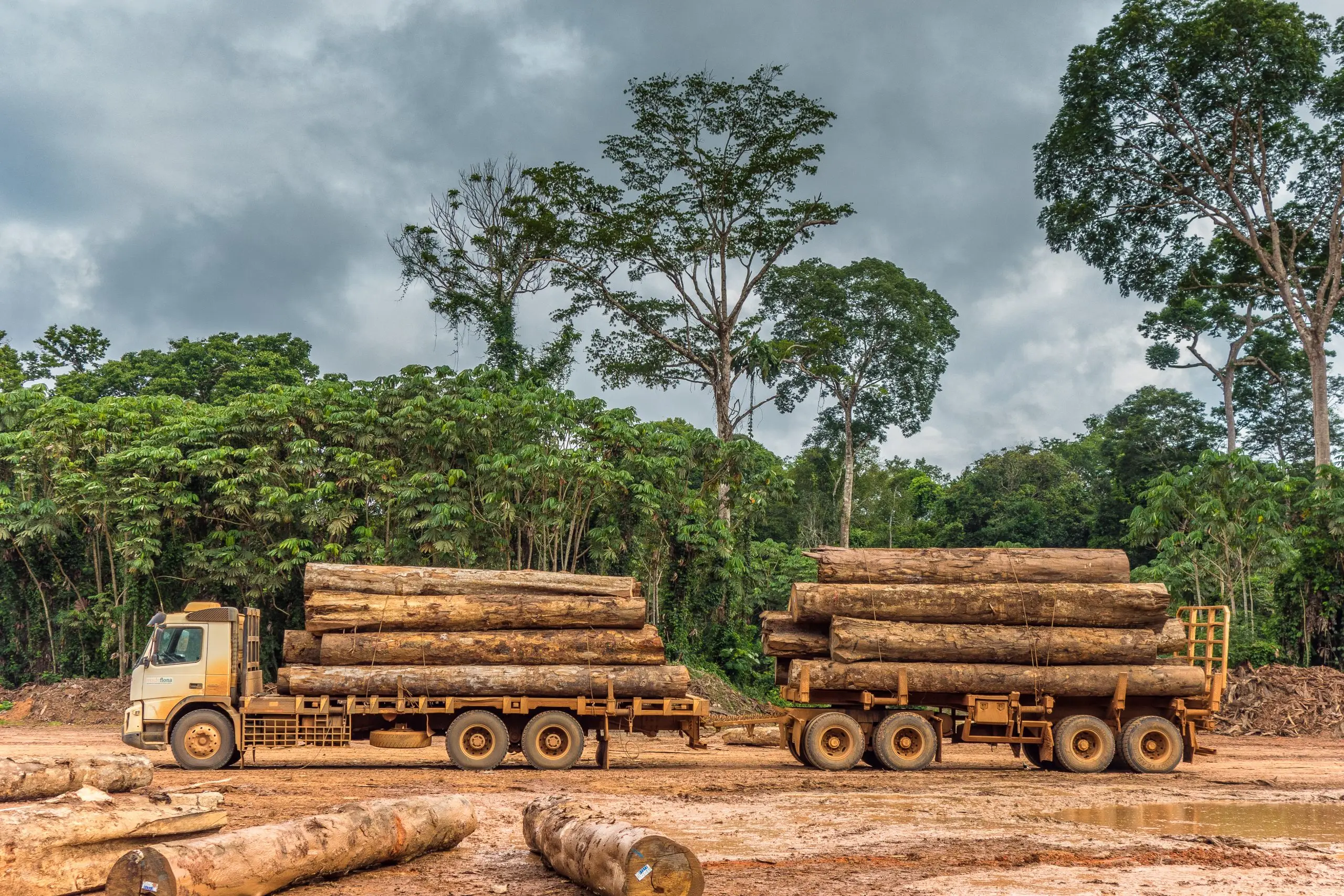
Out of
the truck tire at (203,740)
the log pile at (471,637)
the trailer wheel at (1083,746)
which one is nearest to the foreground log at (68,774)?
the truck tire at (203,740)

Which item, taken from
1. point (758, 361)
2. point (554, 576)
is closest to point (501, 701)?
point (554, 576)

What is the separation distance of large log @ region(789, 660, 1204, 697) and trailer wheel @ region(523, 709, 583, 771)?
347cm

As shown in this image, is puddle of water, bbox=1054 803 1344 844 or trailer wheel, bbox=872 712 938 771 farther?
trailer wheel, bbox=872 712 938 771

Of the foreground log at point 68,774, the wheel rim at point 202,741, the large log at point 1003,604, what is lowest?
the wheel rim at point 202,741

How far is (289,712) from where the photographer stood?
17.1 m

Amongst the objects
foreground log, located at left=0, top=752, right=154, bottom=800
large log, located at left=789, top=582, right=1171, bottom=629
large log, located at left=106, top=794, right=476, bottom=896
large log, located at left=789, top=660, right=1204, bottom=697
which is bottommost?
foreground log, located at left=0, top=752, right=154, bottom=800

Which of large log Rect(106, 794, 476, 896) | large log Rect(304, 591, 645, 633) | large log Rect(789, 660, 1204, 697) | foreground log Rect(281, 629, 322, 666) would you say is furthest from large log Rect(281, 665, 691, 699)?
large log Rect(106, 794, 476, 896)

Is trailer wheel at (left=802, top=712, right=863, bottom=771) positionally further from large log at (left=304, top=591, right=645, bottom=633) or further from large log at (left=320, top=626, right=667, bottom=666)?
large log at (left=304, top=591, right=645, bottom=633)

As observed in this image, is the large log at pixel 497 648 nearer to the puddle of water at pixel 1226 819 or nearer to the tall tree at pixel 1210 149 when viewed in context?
the puddle of water at pixel 1226 819

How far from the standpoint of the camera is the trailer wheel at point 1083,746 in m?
17.6

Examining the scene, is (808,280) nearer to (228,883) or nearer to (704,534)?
(704,534)

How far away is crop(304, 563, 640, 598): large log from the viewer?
59.5 feet

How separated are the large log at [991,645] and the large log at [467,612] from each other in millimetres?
3679

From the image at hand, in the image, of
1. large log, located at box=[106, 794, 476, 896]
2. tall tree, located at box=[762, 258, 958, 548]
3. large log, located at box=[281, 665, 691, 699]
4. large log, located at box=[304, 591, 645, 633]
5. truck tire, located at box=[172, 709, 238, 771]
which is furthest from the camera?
tall tree, located at box=[762, 258, 958, 548]
